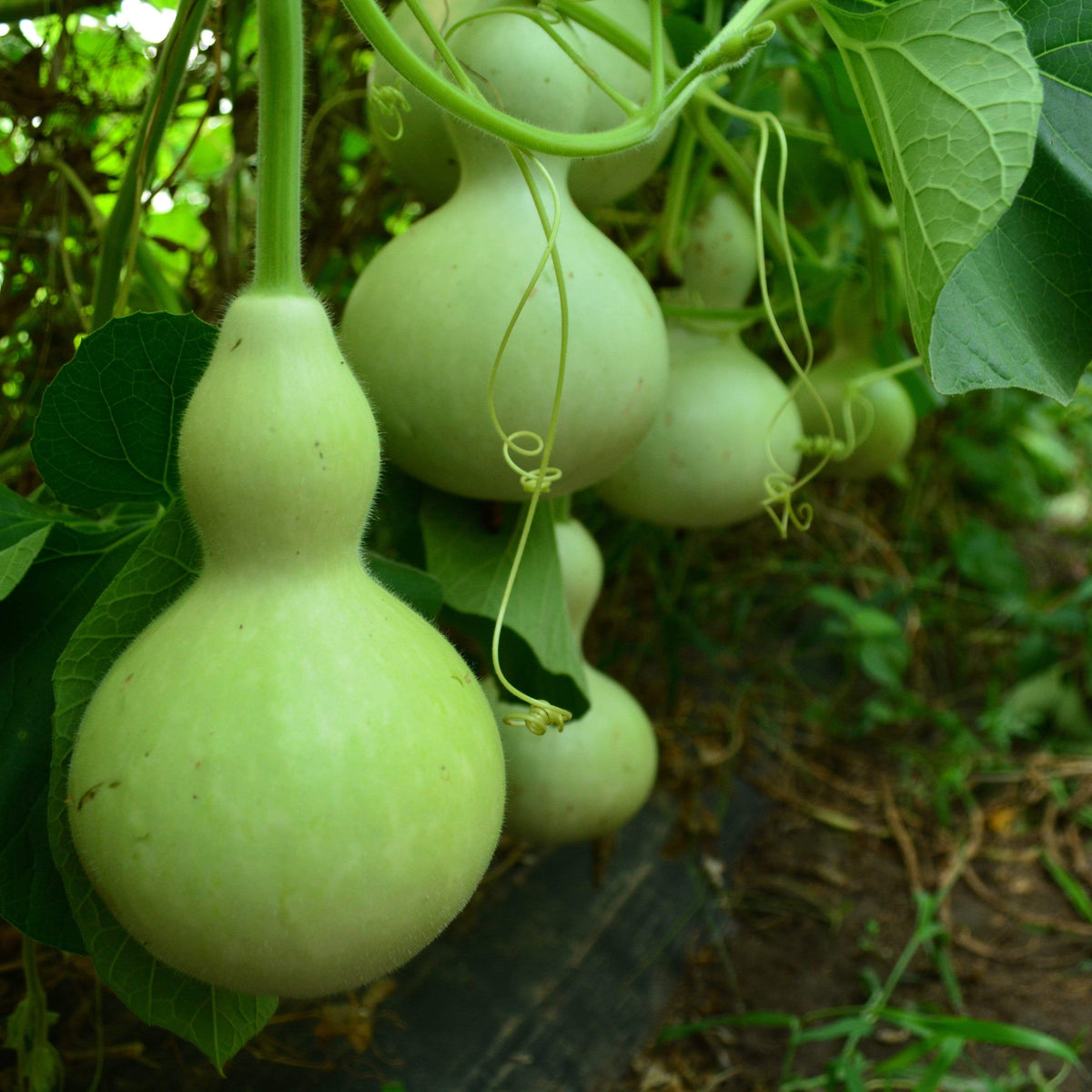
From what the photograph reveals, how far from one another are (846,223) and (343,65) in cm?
56

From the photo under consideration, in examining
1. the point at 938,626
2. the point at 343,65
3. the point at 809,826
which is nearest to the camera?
the point at 343,65

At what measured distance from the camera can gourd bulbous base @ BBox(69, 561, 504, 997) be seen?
0.38m

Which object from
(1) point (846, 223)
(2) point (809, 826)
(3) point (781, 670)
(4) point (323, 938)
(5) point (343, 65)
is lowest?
(2) point (809, 826)

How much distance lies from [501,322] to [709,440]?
282 mm

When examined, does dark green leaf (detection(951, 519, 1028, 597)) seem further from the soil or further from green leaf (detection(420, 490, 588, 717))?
green leaf (detection(420, 490, 588, 717))

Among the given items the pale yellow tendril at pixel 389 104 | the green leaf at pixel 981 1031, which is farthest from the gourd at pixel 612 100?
the green leaf at pixel 981 1031

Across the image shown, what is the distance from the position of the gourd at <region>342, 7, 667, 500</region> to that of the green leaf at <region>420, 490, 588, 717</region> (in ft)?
0.23

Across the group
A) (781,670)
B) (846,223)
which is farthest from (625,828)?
(846,223)

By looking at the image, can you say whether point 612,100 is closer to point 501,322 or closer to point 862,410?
point 501,322

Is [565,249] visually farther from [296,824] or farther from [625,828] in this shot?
[625,828]

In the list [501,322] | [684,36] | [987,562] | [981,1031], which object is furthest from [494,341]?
[987,562]

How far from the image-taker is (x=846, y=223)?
1.14 meters

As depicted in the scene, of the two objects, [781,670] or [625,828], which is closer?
[625,828]

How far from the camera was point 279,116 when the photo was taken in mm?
396
